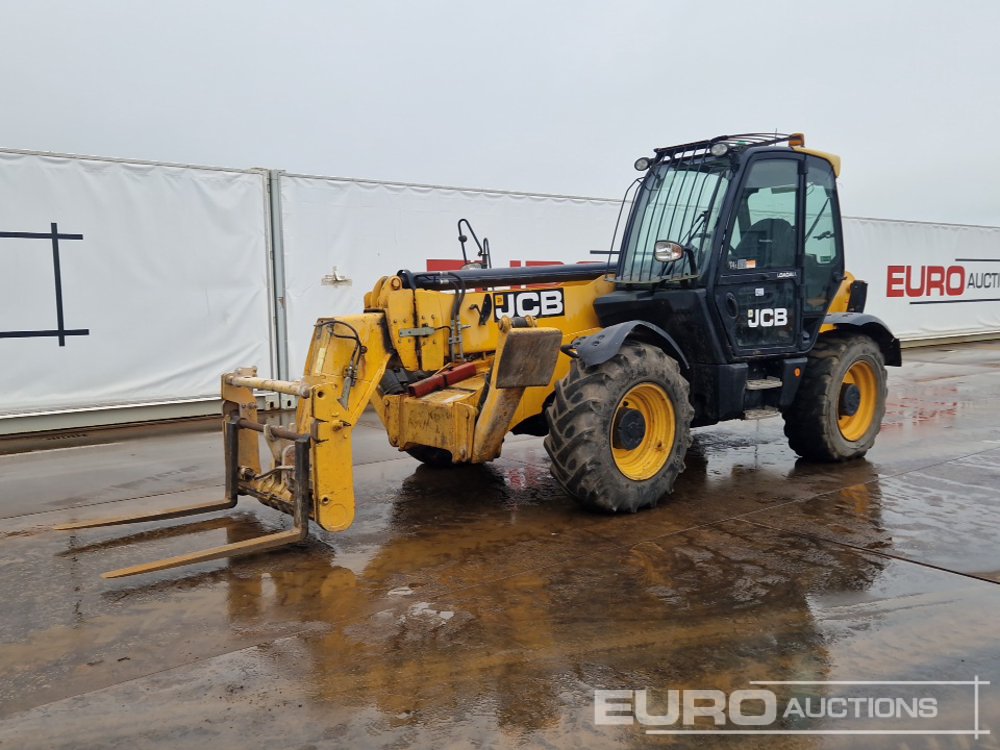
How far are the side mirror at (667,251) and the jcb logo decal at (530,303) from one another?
0.86m

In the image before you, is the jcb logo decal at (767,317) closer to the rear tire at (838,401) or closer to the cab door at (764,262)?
the cab door at (764,262)

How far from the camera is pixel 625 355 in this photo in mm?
5410

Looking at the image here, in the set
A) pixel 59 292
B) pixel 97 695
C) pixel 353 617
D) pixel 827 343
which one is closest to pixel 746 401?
pixel 827 343

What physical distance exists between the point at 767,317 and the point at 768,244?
0.57 m

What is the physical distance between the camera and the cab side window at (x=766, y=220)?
20.3 ft

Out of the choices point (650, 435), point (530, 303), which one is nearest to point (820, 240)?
point (650, 435)

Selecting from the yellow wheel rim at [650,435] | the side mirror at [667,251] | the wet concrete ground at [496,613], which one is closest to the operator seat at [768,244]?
the side mirror at [667,251]

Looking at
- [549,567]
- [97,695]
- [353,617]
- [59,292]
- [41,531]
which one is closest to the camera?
[97,695]

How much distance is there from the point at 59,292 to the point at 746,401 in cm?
755

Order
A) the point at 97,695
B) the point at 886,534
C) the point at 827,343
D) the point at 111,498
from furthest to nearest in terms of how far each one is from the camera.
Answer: the point at 827,343 → the point at 111,498 → the point at 886,534 → the point at 97,695

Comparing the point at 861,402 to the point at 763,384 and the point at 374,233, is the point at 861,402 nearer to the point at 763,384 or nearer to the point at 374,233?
the point at 763,384

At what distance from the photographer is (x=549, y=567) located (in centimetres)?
455

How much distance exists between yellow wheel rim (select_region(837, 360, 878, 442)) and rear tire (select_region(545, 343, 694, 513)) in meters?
2.32

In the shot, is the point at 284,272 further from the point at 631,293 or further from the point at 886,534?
the point at 886,534
